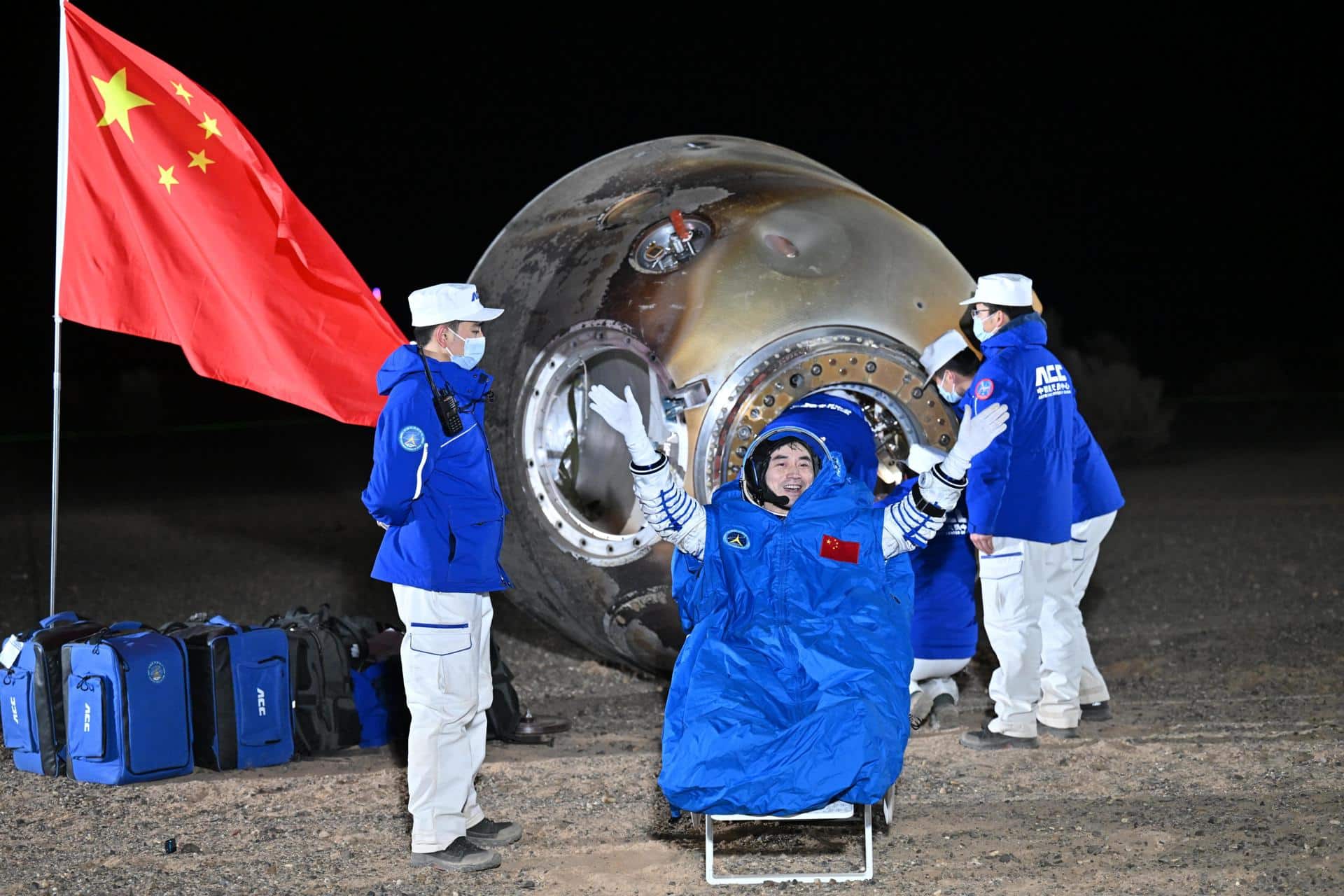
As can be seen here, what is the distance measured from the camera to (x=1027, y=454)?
6.48 meters

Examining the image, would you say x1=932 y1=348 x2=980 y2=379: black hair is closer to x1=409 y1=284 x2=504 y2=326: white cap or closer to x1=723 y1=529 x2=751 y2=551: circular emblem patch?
x1=723 y1=529 x2=751 y2=551: circular emblem patch

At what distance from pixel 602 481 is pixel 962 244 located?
84.1ft

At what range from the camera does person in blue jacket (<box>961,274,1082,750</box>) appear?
21.0 ft

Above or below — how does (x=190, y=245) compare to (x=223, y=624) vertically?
above

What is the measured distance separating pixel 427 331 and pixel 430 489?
0.57 meters

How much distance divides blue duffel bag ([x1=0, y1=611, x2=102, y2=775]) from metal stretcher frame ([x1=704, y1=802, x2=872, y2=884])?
2.96 meters

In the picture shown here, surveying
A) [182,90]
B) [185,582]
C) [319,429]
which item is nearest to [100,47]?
[182,90]

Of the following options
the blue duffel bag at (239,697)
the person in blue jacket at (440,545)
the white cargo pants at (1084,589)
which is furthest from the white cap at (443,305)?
the white cargo pants at (1084,589)

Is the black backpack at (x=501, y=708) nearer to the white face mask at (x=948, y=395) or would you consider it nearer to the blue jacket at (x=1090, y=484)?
the white face mask at (x=948, y=395)

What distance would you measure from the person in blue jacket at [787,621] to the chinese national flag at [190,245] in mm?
2223

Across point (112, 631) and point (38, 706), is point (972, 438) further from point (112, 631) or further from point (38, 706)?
point (38, 706)

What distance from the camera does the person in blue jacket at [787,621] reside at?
15.1 feet

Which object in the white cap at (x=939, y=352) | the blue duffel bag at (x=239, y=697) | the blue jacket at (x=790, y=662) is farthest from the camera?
the blue duffel bag at (x=239, y=697)

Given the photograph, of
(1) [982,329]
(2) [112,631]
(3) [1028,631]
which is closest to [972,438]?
(1) [982,329]
